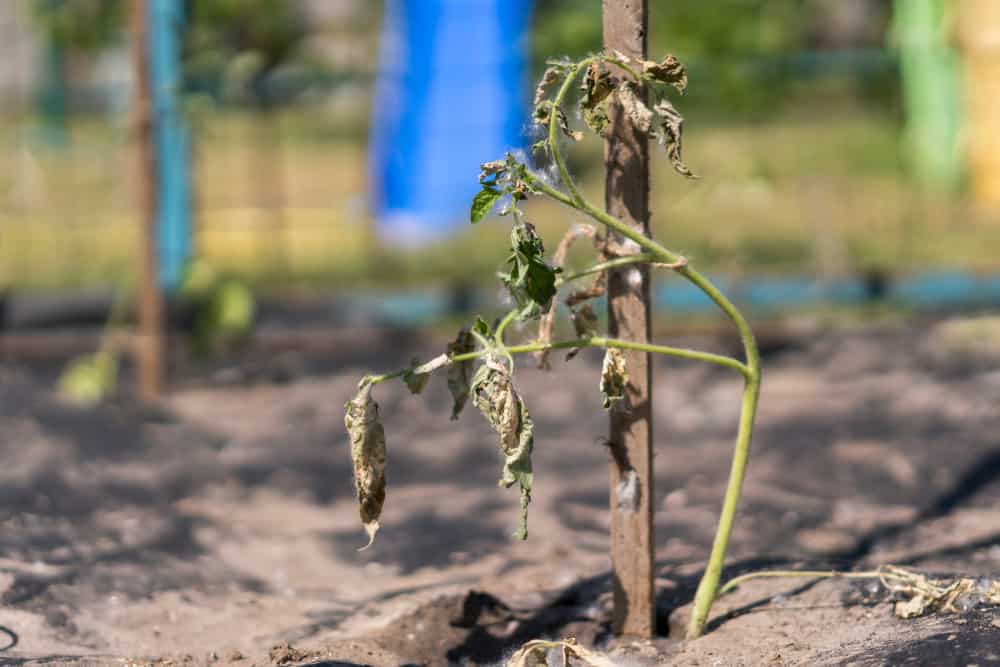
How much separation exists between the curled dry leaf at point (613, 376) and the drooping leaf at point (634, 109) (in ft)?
1.17

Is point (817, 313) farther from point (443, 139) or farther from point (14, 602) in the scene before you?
point (443, 139)

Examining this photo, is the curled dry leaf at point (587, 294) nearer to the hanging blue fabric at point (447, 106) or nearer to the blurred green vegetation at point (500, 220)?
the blurred green vegetation at point (500, 220)

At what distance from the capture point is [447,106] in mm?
9578

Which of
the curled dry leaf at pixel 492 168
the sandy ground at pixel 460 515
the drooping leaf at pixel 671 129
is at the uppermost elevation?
the drooping leaf at pixel 671 129

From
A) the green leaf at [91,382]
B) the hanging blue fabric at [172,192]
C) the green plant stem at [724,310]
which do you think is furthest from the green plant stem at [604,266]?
the hanging blue fabric at [172,192]

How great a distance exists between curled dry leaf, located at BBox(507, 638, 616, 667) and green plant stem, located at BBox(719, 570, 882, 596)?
1.09 ft

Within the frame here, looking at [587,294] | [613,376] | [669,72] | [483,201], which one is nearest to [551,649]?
[613,376]

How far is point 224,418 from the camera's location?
4.33 metres

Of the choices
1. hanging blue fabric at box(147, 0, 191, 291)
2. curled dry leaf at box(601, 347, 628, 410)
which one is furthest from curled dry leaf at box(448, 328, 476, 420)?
hanging blue fabric at box(147, 0, 191, 291)

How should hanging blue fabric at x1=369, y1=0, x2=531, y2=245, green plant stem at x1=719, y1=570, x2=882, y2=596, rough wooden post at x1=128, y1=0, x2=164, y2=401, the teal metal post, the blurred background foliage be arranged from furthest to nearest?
the teal metal post → hanging blue fabric at x1=369, y1=0, x2=531, y2=245 → the blurred background foliage → rough wooden post at x1=128, y1=0, x2=164, y2=401 → green plant stem at x1=719, y1=570, x2=882, y2=596

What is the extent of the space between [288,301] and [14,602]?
3018mm

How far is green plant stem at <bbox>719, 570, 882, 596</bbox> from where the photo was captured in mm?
2432

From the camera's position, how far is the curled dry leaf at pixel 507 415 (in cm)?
Result: 198

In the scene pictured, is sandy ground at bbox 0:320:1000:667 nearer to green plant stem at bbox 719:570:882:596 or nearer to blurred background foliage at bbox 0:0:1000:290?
green plant stem at bbox 719:570:882:596
